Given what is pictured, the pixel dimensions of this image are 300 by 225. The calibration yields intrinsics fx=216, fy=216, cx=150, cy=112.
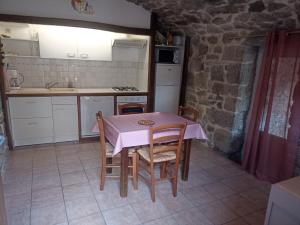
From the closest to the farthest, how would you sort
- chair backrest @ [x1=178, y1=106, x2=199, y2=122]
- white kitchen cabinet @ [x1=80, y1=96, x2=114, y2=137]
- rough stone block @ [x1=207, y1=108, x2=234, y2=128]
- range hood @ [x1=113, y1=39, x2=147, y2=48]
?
chair backrest @ [x1=178, y1=106, x2=199, y2=122] → rough stone block @ [x1=207, y1=108, x2=234, y2=128] → white kitchen cabinet @ [x1=80, y1=96, x2=114, y2=137] → range hood @ [x1=113, y1=39, x2=147, y2=48]

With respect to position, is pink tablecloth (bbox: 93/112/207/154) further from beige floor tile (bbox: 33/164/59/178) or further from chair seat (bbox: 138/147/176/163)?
beige floor tile (bbox: 33/164/59/178)

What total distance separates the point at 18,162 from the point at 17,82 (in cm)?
139

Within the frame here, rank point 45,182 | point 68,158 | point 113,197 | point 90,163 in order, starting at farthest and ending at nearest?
point 68,158
point 90,163
point 45,182
point 113,197

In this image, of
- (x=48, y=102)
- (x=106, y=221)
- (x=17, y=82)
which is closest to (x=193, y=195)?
(x=106, y=221)

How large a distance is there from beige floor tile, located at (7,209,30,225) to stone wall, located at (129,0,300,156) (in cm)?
284

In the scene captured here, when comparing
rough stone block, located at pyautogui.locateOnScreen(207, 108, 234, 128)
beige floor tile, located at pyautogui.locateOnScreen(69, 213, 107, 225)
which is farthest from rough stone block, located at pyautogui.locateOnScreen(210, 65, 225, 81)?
beige floor tile, located at pyautogui.locateOnScreen(69, 213, 107, 225)

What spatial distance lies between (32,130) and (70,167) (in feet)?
3.48

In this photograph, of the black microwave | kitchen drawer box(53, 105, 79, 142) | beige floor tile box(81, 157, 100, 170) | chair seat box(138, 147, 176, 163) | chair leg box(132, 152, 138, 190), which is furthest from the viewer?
the black microwave

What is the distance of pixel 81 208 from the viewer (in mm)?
2137

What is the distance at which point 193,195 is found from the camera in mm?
2443

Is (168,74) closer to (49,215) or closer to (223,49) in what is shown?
(223,49)

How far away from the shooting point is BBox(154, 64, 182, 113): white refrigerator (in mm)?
4113

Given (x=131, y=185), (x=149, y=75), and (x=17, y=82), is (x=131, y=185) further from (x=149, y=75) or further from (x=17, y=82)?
(x=17, y=82)

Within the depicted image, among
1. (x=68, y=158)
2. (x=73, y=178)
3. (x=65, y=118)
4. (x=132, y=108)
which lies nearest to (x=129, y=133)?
(x=132, y=108)
